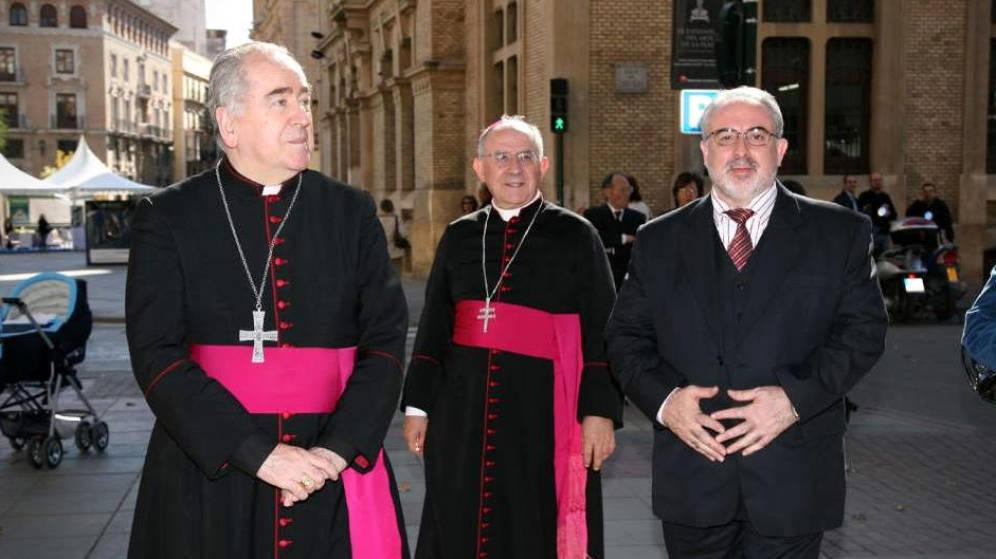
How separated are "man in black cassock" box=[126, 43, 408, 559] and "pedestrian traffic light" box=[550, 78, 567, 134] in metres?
15.6

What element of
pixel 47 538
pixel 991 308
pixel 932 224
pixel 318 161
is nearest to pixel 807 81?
pixel 932 224

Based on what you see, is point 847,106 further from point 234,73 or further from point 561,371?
point 234,73

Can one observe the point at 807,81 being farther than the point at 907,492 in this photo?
Yes

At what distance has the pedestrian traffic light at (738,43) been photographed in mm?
11609

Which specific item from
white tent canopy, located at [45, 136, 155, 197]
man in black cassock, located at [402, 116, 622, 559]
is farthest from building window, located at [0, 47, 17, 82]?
man in black cassock, located at [402, 116, 622, 559]

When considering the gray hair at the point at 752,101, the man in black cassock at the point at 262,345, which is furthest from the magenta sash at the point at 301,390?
the gray hair at the point at 752,101

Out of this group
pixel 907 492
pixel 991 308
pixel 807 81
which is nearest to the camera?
pixel 991 308

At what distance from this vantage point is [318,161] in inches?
2093

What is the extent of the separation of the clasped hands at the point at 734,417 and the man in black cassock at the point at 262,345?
89 centimetres

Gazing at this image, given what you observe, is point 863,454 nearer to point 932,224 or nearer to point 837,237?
point 837,237

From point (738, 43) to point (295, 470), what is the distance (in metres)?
9.07

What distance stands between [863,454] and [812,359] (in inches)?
215

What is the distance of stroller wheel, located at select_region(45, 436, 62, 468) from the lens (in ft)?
28.4

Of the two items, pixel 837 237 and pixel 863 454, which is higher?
pixel 837 237
